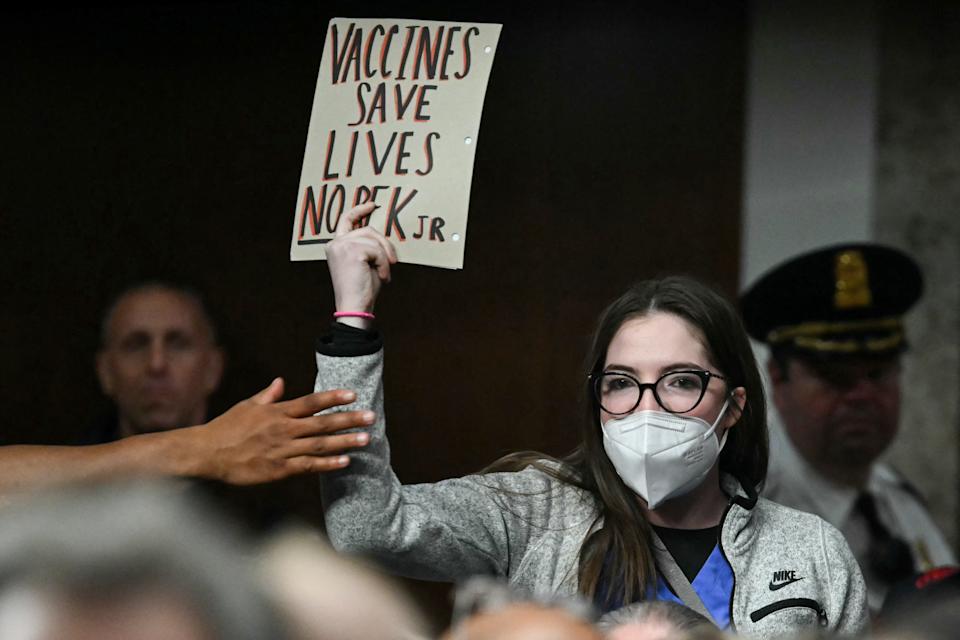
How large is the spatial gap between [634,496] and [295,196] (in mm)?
1550

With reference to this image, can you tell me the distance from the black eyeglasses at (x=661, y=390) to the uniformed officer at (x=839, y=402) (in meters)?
→ 1.51

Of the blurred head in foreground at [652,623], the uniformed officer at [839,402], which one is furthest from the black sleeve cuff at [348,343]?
the uniformed officer at [839,402]

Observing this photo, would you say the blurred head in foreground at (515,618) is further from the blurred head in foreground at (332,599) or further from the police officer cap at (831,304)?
the police officer cap at (831,304)

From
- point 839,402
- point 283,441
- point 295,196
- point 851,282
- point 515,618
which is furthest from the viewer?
point 851,282

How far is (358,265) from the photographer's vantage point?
229 centimetres

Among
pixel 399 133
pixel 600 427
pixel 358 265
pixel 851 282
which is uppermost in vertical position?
pixel 399 133

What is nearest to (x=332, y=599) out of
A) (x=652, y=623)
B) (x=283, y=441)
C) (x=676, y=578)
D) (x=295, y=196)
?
(x=652, y=623)

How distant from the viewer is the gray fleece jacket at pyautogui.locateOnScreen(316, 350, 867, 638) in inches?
88.6

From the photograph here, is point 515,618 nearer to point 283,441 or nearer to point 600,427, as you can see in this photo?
point 283,441

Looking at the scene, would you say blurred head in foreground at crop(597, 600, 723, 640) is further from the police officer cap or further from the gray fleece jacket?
the police officer cap

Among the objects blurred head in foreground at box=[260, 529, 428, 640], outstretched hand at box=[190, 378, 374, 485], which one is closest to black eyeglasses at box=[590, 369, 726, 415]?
outstretched hand at box=[190, 378, 374, 485]

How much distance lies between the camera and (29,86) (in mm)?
3832

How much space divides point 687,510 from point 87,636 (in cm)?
181

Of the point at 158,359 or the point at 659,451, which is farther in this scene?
the point at 158,359
